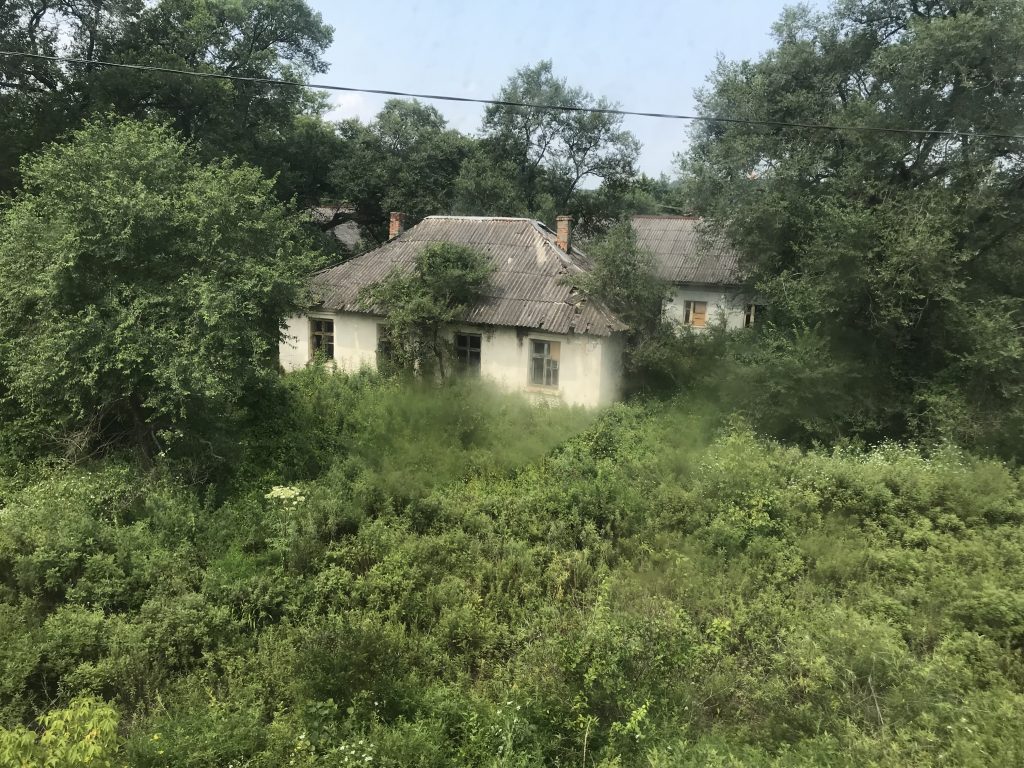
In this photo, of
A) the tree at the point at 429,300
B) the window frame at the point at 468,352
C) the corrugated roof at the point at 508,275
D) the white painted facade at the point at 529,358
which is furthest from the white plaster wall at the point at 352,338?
the window frame at the point at 468,352

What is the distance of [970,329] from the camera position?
11469 millimetres

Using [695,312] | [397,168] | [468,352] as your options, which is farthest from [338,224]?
[695,312]

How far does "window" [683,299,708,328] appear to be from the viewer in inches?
831

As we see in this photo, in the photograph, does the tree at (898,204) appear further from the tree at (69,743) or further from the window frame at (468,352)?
the tree at (69,743)

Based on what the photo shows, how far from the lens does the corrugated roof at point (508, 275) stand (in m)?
14.4

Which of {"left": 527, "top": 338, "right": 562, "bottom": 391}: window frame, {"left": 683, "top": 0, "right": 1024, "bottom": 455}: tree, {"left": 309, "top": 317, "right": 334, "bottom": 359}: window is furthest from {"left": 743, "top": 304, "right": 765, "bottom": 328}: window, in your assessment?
{"left": 309, "top": 317, "right": 334, "bottom": 359}: window

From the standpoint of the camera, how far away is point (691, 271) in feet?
69.8

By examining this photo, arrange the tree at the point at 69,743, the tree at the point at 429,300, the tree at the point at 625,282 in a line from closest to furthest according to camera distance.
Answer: the tree at the point at 69,743
the tree at the point at 429,300
the tree at the point at 625,282

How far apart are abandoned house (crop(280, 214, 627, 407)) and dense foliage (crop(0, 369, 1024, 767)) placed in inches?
133

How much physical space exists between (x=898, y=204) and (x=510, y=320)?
8.02 meters

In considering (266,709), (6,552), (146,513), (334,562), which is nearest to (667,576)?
(334,562)

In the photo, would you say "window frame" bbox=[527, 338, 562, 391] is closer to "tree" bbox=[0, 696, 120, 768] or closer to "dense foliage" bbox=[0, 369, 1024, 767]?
"dense foliage" bbox=[0, 369, 1024, 767]

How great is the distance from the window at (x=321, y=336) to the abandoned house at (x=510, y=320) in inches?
1.1

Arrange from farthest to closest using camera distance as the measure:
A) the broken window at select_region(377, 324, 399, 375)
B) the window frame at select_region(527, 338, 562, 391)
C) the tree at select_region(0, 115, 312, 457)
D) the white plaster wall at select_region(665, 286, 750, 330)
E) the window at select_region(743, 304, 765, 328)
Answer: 1. the white plaster wall at select_region(665, 286, 750, 330)
2. the window at select_region(743, 304, 765, 328)
3. the broken window at select_region(377, 324, 399, 375)
4. the window frame at select_region(527, 338, 562, 391)
5. the tree at select_region(0, 115, 312, 457)
